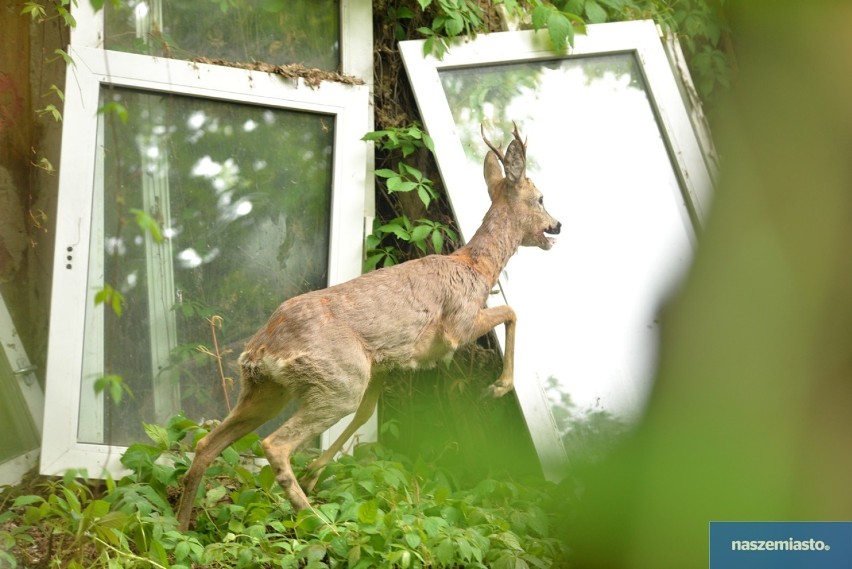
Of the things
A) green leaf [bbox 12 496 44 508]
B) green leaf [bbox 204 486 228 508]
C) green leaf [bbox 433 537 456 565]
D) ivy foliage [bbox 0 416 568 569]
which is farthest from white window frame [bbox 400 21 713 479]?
green leaf [bbox 12 496 44 508]

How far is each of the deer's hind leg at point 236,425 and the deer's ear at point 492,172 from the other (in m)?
1.53

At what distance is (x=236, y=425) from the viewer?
11.6 ft

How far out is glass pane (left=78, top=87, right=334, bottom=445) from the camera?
381cm

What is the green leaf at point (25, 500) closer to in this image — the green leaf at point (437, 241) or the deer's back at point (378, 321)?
the deer's back at point (378, 321)

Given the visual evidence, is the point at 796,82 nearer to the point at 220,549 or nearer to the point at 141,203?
the point at 220,549

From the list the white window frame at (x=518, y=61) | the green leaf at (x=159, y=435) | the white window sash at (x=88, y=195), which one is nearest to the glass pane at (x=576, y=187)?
the white window frame at (x=518, y=61)

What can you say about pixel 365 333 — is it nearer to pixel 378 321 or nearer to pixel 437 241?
pixel 378 321

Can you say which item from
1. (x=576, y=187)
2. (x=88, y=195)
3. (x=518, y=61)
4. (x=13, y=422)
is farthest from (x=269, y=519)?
(x=518, y=61)

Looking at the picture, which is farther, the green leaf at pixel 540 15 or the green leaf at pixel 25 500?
the green leaf at pixel 540 15

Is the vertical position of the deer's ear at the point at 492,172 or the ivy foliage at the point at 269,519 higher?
the deer's ear at the point at 492,172

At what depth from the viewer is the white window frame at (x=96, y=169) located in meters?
3.68

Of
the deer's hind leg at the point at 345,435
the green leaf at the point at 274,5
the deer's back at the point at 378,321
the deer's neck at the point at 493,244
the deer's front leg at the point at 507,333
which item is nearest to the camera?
the deer's back at the point at 378,321

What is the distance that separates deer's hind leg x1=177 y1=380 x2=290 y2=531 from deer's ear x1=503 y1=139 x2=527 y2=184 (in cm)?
150

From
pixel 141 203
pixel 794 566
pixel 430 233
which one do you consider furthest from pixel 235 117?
pixel 794 566
